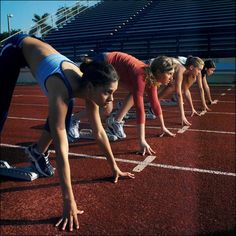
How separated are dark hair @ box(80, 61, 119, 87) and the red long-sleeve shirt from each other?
167cm

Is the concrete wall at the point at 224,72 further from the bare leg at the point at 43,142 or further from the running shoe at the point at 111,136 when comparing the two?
the bare leg at the point at 43,142

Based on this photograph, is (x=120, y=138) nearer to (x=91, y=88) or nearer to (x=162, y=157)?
(x=162, y=157)

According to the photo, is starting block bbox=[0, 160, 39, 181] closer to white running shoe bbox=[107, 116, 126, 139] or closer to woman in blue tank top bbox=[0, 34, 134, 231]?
woman in blue tank top bbox=[0, 34, 134, 231]

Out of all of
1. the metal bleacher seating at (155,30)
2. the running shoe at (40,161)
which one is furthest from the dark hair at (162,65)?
the metal bleacher seating at (155,30)

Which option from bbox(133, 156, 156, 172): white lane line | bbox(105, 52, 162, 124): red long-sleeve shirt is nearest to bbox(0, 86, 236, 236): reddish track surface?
bbox(133, 156, 156, 172): white lane line

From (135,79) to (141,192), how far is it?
168 centimetres

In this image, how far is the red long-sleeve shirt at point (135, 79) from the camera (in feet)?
14.5

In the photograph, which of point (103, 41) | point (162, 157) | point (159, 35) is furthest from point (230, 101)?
point (103, 41)

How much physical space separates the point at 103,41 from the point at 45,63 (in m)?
18.1

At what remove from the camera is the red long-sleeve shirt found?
4434mm

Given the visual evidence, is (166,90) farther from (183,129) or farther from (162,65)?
(162,65)

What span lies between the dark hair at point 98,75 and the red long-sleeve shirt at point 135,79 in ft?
5.47

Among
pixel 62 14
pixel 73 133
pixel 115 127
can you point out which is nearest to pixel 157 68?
pixel 115 127

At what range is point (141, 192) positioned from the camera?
347 cm
